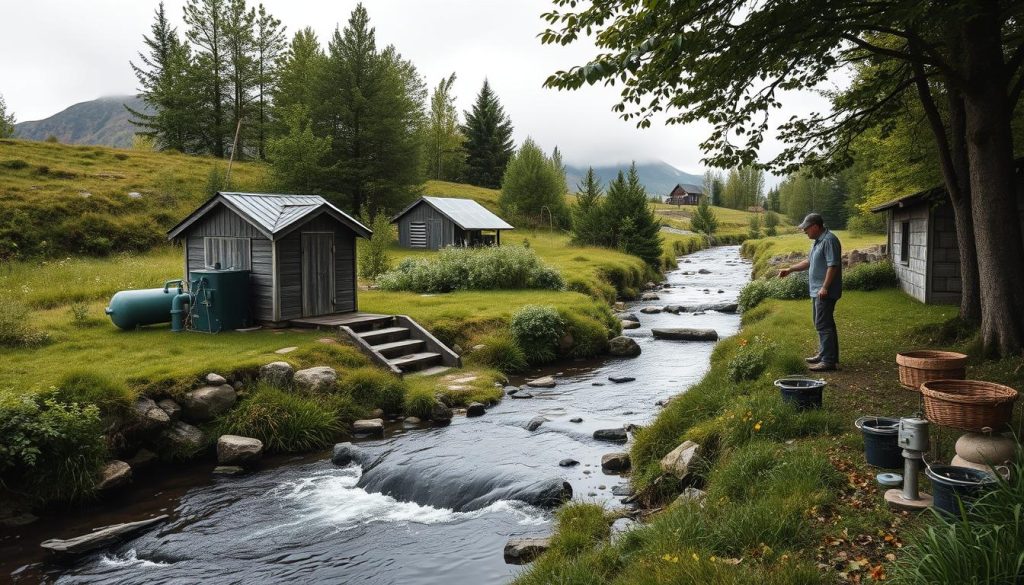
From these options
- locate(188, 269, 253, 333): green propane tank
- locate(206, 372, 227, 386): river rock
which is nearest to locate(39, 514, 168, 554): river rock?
locate(206, 372, 227, 386): river rock

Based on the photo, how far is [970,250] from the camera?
42.0 feet

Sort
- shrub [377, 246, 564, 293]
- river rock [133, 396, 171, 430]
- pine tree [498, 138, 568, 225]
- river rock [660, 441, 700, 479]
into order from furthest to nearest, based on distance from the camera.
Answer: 1. pine tree [498, 138, 568, 225]
2. shrub [377, 246, 564, 293]
3. river rock [133, 396, 171, 430]
4. river rock [660, 441, 700, 479]

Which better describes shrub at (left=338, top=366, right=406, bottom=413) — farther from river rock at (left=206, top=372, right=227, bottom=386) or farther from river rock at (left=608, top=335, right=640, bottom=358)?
river rock at (left=608, top=335, right=640, bottom=358)

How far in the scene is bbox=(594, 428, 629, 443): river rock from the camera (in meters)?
11.6

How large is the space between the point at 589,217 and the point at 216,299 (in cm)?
3318

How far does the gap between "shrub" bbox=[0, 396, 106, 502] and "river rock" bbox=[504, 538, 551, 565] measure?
631 cm

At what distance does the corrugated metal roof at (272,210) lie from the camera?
53.8 feet

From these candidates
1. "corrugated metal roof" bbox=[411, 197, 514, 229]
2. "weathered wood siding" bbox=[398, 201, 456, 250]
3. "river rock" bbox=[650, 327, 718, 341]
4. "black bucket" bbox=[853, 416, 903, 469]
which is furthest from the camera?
"weathered wood siding" bbox=[398, 201, 456, 250]

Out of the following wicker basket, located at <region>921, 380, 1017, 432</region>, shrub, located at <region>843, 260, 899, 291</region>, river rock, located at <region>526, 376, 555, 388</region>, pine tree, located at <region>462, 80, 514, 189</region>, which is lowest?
river rock, located at <region>526, 376, 555, 388</region>

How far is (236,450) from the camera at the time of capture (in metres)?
11.0

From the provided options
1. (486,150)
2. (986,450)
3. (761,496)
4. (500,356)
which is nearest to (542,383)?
(500,356)

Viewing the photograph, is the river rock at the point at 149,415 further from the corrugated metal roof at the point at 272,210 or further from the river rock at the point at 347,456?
the corrugated metal roof at the point at 272,210

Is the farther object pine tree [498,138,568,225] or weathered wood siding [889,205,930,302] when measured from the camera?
pine tree [498,138,568,225]

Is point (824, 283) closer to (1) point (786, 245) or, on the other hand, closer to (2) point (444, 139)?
(1) point (786, 245)
